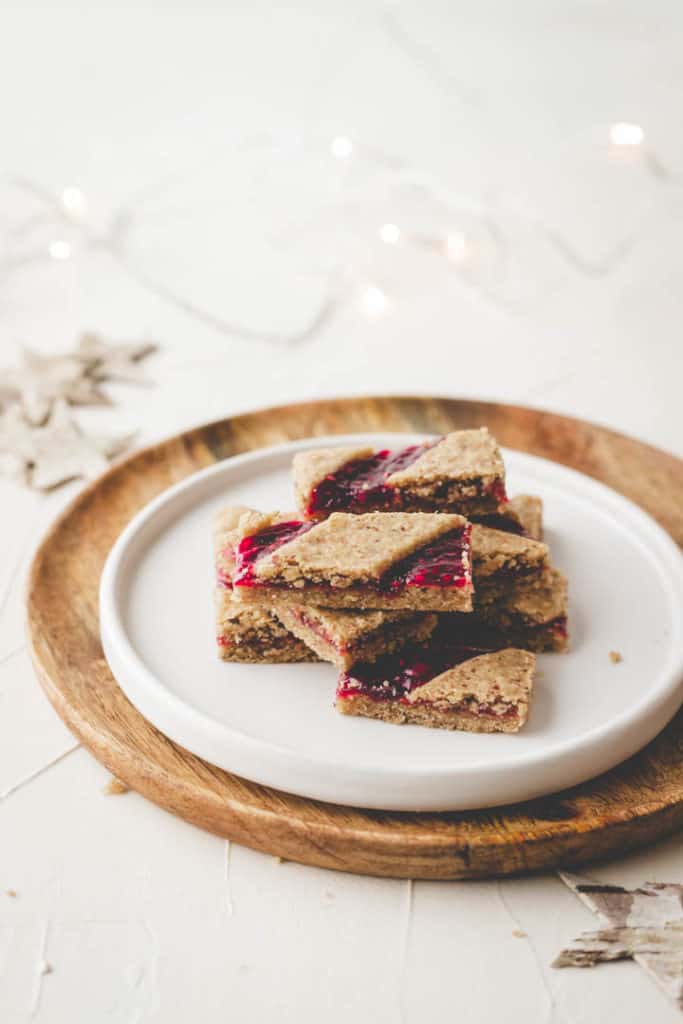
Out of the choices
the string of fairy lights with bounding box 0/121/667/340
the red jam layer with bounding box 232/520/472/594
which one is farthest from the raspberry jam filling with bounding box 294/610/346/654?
the string of fairy lights with bounding box 0/121/667/340

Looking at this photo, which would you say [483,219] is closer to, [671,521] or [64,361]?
[64,361]

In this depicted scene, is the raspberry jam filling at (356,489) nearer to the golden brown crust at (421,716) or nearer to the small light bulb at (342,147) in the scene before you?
the golden brown crust at (421,716)

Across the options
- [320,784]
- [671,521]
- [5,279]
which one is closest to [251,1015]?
[320,784]

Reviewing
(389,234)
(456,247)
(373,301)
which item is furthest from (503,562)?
(456,247)

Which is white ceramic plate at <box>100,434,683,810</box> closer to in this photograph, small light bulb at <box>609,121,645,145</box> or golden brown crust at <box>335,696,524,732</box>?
golden brown crust at <box>335,696,524,732</box>

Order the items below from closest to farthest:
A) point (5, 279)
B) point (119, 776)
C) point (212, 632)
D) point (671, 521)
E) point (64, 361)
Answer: point (119, 776)
point (212, 632)
point (671, 521)
point (64, 361)
point (5, 279)

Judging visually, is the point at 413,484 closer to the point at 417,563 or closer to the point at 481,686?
the point at 417,563
